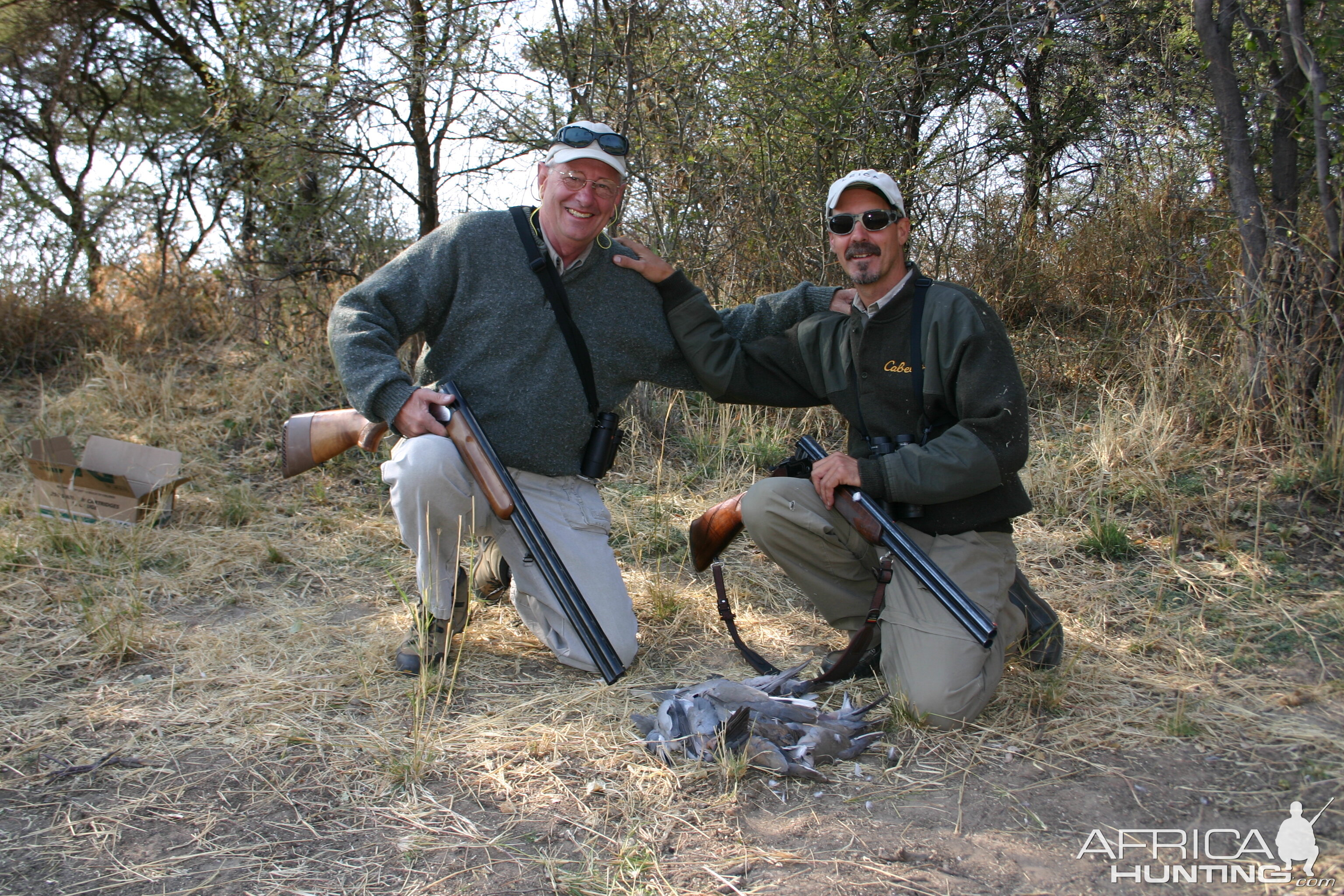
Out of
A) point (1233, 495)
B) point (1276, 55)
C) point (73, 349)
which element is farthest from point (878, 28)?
point (73, 349)

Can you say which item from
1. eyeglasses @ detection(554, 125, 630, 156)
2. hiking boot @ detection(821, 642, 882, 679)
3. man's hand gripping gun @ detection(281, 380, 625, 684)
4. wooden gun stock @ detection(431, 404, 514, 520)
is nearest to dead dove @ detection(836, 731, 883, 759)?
hiking boot @ detection(821, 642, 882, 679)

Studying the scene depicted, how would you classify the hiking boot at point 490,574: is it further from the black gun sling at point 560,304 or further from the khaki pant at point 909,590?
the khaki pant at point 909,590

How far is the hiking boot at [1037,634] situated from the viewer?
3.34m

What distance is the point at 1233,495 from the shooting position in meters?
4.53

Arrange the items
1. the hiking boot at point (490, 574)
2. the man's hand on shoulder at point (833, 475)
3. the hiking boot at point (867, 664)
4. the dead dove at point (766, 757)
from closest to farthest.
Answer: the dead dove at point (766, 757) < the man's hand on shoulder at point (833, 475) < the hiking boot at point (867, 664) < the hiking boot at point (490, 574)

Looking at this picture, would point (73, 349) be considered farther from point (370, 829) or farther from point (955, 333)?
point (955, 333)

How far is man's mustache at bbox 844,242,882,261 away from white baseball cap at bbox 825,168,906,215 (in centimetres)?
16

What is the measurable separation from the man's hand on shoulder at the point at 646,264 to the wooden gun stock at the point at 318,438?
1.17m

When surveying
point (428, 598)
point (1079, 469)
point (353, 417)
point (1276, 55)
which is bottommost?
point (428, 598)

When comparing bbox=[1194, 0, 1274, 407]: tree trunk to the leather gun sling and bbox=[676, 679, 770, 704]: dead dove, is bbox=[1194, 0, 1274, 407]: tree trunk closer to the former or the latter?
the leather gun sling

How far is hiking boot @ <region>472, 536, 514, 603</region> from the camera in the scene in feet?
12.7

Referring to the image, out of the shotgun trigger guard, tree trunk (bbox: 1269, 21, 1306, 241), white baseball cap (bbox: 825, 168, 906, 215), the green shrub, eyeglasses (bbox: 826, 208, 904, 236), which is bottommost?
the green shrub

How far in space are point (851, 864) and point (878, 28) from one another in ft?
18.0

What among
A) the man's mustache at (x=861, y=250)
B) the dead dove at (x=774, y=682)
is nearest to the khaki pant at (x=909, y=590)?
the dead dove at (x=774, y=682)
